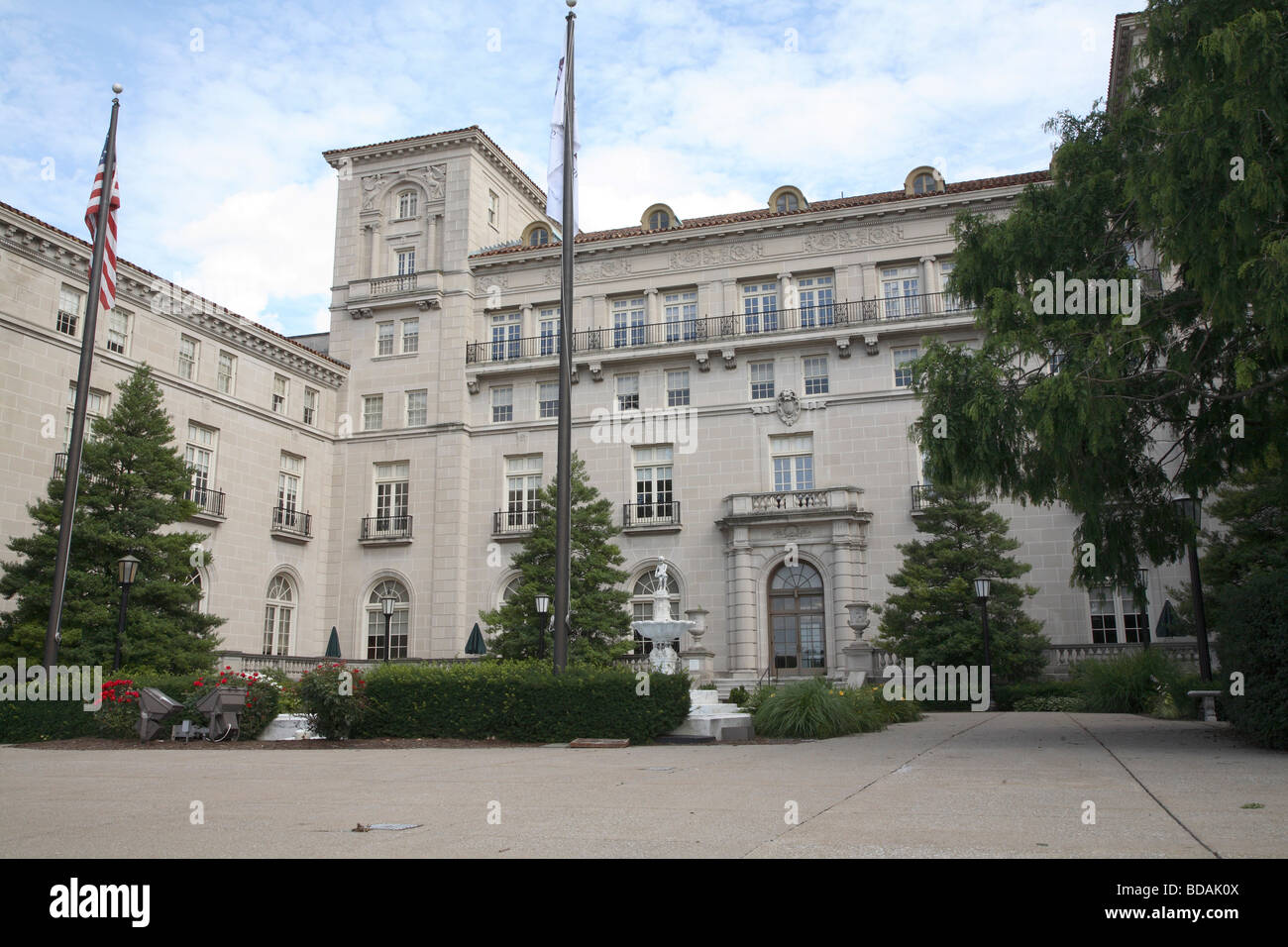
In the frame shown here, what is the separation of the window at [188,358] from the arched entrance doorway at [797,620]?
21886mm

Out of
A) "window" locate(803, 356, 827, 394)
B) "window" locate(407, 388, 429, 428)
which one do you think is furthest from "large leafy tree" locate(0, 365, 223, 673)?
"window" locate(803, 356, 827, 394)

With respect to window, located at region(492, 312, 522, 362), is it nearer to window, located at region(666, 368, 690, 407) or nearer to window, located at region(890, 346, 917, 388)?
window, located at region(666, 368, 690, 407)

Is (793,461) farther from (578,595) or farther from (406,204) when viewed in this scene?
(406,204)

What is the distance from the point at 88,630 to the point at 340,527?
58.9ft

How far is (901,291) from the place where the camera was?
38.3 metres

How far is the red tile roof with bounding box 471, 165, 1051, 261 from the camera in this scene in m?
37.0

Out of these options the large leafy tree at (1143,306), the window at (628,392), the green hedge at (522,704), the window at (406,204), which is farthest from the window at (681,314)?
the green hedge at (522,704)

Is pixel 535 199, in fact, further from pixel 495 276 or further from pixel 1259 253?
pixel 1259 253

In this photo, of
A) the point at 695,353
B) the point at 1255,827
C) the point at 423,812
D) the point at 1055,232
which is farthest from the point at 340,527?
the point at 1255,827

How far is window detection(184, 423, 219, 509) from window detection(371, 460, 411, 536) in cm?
720

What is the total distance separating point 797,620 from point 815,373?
9.51 meters

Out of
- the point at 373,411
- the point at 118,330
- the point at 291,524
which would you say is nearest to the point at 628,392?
the point at 373,411

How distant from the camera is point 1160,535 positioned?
16.2 metres

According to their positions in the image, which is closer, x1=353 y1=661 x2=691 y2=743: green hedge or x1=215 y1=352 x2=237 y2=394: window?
x1=353 y1=661 x2=691 y2=743: green hedge
